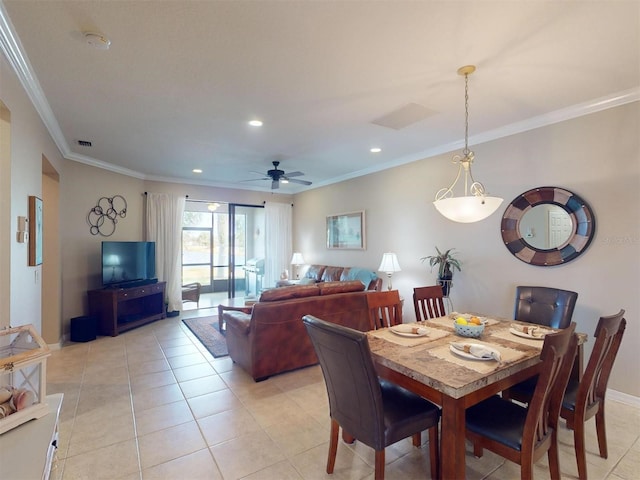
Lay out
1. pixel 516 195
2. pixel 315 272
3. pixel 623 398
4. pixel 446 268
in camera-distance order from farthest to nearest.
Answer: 1. pixel 315 272
2. pixel 446 268
3. pixel 516 195
4. pixel 623 398

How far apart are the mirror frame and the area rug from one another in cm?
374

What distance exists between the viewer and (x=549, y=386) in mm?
1526

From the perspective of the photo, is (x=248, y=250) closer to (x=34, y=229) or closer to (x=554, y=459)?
(x=34, y=229)

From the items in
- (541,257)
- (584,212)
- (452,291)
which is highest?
(584,212)

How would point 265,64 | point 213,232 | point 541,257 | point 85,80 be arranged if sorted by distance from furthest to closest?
1. point 213,232
2. point 541,257
3. point 85,80
4. point 265,64

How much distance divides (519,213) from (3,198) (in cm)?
457

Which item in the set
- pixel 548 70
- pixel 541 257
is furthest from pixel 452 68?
pixel 541 257

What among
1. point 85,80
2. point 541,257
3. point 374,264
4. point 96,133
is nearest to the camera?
point 85,80

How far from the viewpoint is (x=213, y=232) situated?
8688 mm

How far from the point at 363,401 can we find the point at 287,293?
1.85 meters

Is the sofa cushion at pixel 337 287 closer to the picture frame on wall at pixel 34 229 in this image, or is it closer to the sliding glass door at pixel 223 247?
the picture frame on wall at pixel 34 229

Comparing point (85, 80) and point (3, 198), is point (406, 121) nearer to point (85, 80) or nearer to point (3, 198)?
point (85, 80)

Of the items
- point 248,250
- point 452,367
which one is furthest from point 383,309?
point 248,250

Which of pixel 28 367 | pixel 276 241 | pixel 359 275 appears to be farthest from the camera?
pixel 276 241
